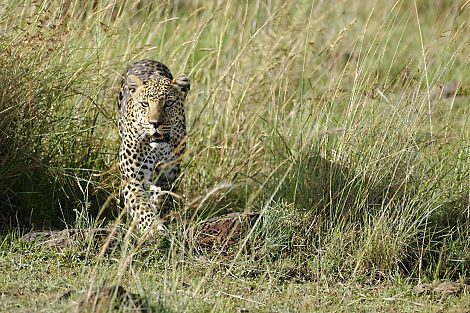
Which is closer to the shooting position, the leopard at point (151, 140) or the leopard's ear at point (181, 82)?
the leopard at point (151, 140)

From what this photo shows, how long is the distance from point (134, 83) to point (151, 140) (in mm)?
431

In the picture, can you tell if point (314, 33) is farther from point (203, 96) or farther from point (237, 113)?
point (237, 113)

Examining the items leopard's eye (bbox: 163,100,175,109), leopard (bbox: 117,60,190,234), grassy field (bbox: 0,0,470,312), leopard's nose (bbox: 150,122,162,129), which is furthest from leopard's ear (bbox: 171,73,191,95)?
grassy field (bbox: 0,0,470,312)

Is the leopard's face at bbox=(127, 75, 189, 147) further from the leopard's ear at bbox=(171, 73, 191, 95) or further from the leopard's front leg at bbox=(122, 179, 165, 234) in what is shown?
the leopard's front leg at bbox=(122, 179, 165, 234)

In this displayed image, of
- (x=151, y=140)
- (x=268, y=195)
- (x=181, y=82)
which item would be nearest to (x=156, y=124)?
(x=151, y=140)

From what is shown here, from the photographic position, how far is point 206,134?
19.5ft

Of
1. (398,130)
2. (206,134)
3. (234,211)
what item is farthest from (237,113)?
(398,130)

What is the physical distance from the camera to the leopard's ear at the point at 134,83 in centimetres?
485

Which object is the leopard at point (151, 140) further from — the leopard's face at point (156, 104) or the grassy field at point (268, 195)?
the grassy field at point (268, 195)

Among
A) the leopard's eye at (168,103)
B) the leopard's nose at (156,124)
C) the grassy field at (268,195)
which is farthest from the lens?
the leopard's eye at (168,103)

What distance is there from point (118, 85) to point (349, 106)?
2127 mm

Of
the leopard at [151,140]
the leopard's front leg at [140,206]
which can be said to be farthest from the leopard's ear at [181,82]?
the leopard's front leg at [140,206]

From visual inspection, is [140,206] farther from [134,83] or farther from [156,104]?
[134,83]

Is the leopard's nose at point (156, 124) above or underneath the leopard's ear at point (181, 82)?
underneath
